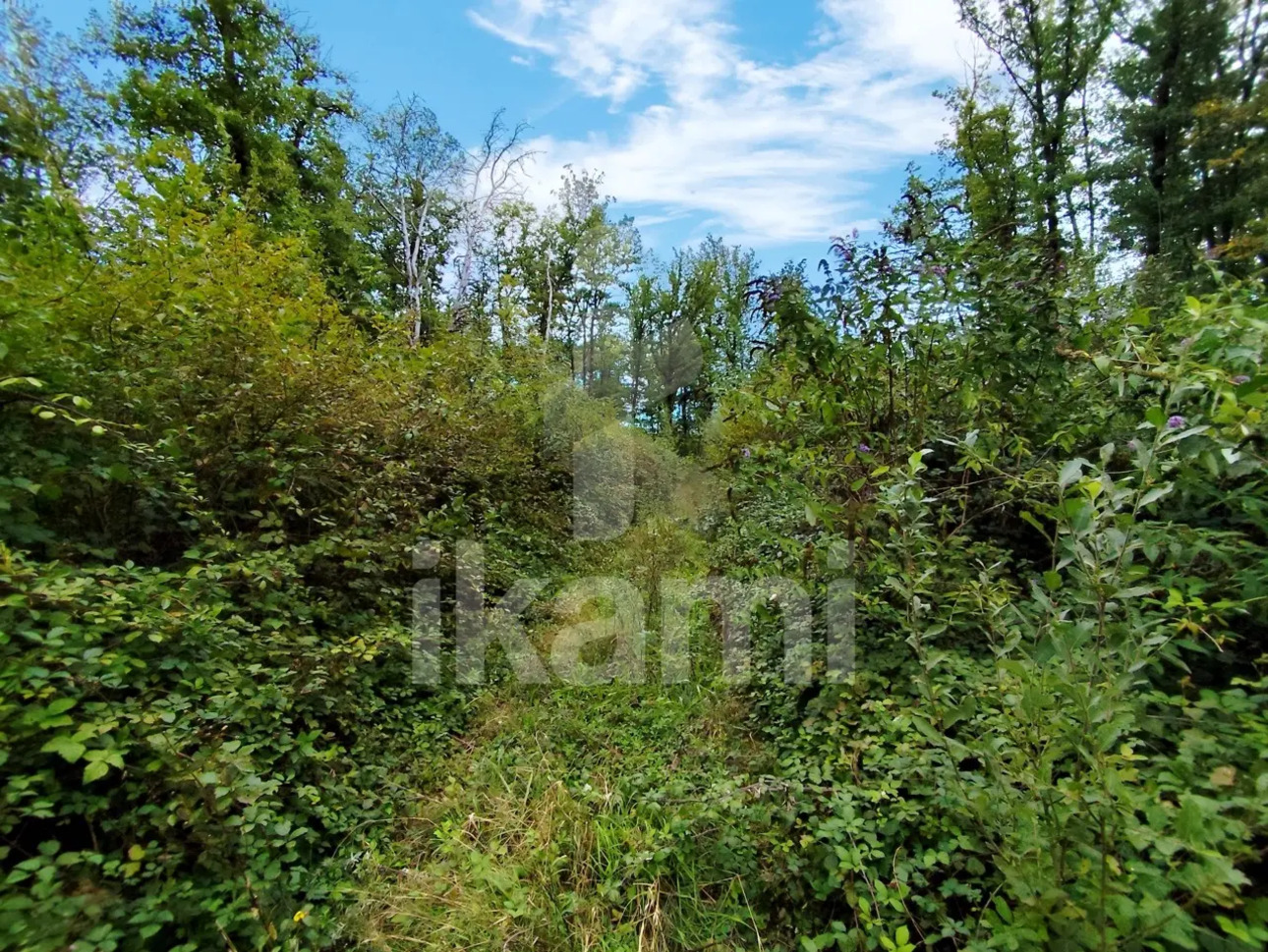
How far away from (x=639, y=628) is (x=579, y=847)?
5.68 feet

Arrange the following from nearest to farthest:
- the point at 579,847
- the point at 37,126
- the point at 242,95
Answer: the point at 579,847 < the point at 37,126 < the point at 242,95

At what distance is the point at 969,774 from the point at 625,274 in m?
17.5

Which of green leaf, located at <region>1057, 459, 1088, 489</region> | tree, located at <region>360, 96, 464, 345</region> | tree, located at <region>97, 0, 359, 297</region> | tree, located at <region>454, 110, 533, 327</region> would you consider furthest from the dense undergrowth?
tree, located at <region>454, 110, 533, 327</region>

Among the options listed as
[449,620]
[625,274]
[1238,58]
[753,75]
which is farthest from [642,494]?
[625,274]

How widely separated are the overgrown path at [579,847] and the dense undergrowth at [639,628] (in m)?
0.01

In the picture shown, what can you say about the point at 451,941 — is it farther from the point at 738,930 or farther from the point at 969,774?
the point at 969,774

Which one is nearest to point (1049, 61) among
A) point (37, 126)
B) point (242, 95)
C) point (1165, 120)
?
point (1165, 120)

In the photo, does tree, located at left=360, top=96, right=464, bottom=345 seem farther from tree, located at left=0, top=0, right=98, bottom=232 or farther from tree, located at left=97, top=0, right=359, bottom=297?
tree, located at left=0, top=0, right=98, bottom=232

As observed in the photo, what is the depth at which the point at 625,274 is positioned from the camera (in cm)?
1727

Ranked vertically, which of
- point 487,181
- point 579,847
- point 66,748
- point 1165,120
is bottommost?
point 579,847

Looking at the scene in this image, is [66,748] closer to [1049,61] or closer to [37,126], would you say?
[37,126]

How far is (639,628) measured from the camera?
11.5 feet

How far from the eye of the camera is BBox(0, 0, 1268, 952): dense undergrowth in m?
1.13

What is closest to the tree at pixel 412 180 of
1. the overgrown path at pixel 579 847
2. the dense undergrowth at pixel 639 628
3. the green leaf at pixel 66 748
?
the dense undergrowth at pixel 639 628
